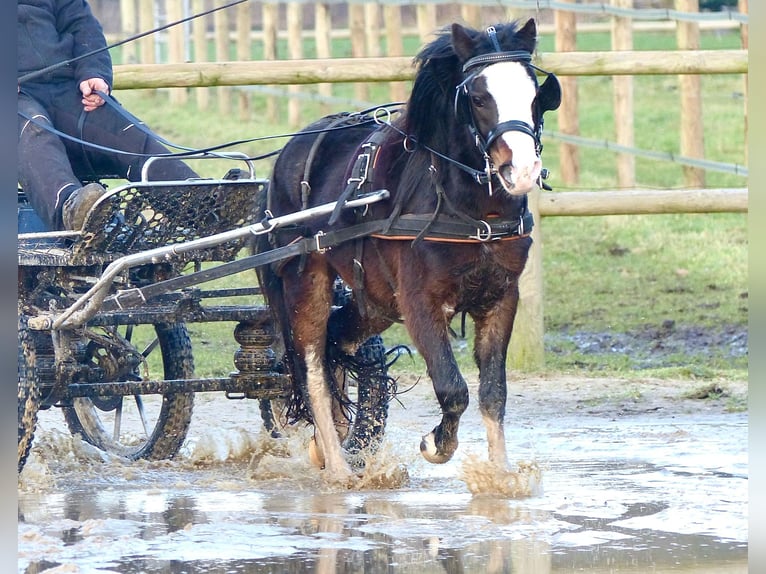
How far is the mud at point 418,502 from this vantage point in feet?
14.3

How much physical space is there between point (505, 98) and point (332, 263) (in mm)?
1294

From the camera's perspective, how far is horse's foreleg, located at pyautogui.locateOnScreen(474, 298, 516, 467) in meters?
5.38

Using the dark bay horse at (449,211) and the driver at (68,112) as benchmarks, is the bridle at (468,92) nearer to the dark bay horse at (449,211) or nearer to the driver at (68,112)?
the dark bay horse at (449,211)

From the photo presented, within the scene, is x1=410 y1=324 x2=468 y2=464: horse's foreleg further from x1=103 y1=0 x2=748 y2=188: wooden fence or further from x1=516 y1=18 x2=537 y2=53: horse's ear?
x1=103 y1=0 x2=748 y2=188: wooden fence

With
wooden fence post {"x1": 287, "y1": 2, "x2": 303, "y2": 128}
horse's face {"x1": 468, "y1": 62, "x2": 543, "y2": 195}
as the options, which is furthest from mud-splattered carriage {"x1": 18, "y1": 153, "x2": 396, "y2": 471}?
wooden fence post {"x1": 287, "y1": 2, "x2": 303, "y2": 128}

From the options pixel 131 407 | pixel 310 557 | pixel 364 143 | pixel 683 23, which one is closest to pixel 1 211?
pixel 310 557

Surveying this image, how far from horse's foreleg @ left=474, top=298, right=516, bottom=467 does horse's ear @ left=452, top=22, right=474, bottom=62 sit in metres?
0.97

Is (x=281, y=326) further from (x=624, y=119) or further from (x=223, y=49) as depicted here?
(x=223, y=49)

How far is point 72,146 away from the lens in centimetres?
625

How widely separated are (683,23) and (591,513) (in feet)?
23.6

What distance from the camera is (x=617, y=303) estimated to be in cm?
→ 1034

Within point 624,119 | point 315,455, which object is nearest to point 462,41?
point 315,455

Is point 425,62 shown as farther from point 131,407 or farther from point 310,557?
point 131,407

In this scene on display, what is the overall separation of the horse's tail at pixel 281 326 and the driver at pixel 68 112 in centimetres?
43
